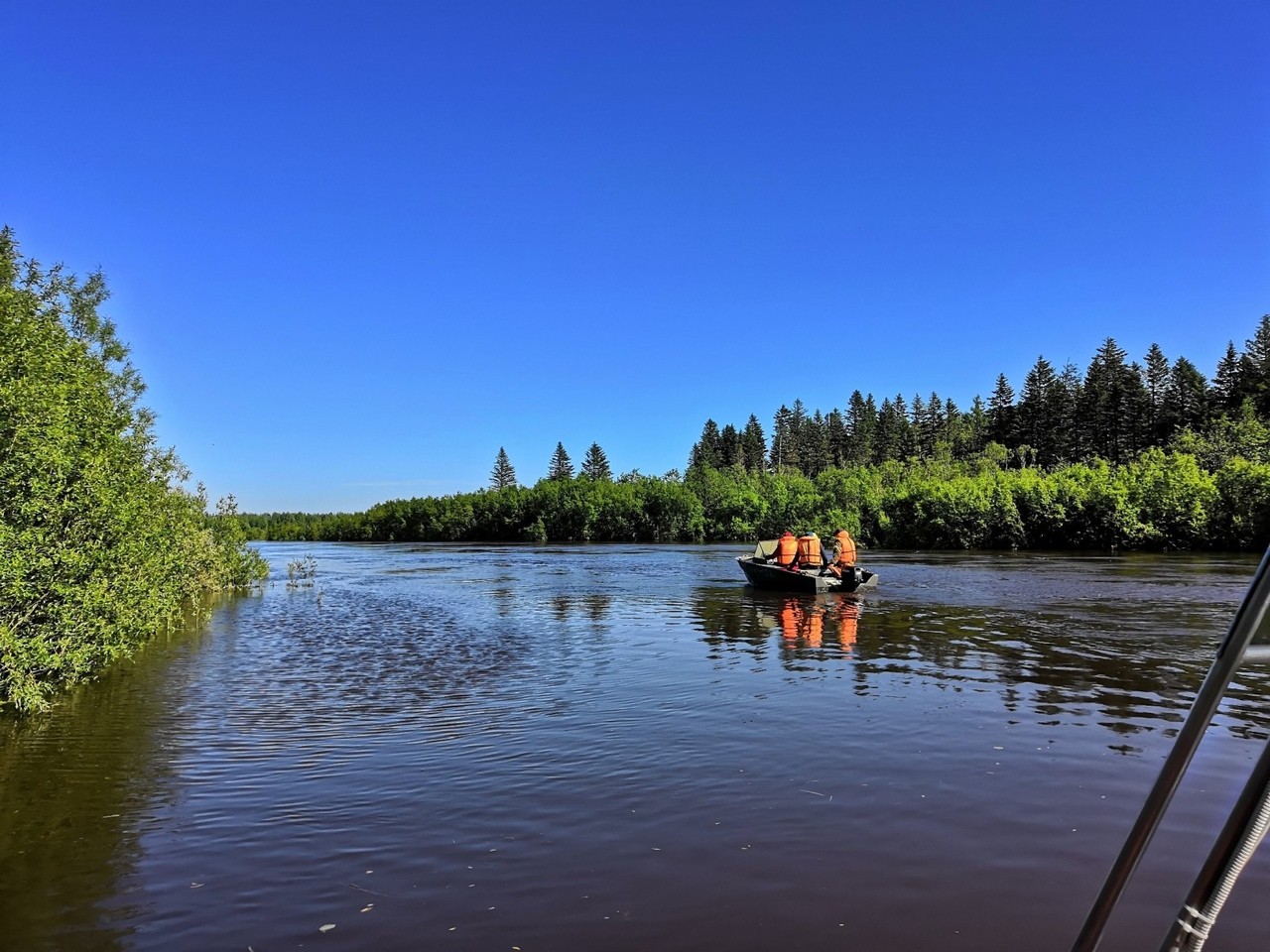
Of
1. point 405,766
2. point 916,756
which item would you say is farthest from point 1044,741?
point 405,766

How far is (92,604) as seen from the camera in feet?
42.0

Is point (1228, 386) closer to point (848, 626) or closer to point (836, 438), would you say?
point (836, 438)

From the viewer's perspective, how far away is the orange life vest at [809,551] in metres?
31.1

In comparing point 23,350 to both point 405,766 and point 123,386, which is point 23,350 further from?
point 123,386

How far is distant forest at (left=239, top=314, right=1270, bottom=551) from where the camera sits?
5959cm

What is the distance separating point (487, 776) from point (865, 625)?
15.0m

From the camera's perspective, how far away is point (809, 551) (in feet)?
103

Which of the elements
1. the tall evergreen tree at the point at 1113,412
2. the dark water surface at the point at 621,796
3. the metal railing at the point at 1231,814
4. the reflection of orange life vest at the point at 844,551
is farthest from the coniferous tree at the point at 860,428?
the metal railing at the point at 1231,814

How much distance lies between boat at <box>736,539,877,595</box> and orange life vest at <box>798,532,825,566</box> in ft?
1.27

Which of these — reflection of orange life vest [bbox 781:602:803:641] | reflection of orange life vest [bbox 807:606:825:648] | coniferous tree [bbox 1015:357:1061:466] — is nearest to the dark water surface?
reflection of orange life vest [bbox 807:606:825:648]

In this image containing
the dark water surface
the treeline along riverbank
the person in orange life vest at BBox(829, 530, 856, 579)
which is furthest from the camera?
the treeline along riverbank

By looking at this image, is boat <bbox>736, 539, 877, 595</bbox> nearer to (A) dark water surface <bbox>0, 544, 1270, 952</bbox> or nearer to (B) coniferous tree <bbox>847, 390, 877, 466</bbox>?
(A) dark water surface <bbox>0, 544, 1270, 952</bbox>

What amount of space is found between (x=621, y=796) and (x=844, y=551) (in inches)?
914

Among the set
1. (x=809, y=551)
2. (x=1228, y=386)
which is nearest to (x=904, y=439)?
(x=1228, y=386)
